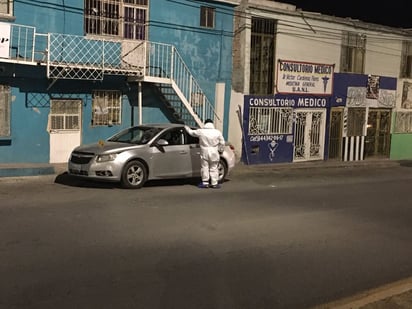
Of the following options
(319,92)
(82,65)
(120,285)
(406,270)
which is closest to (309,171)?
(319,92)

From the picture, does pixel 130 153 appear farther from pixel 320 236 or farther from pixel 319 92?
pixel 319 92

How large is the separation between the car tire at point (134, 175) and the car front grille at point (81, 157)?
0.81m

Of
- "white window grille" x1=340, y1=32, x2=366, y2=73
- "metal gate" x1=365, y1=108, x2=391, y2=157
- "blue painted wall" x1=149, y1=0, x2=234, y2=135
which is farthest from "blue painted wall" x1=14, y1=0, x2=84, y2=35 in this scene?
"metal gate" x1=365, y1=108, x2=391, y2=157

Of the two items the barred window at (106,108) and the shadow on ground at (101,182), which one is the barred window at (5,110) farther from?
the barred window at (106,108)

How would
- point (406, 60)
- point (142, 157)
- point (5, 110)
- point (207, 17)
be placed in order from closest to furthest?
point (142, 157) < point (5, 110) < point (207, 17) < point (406, 60)

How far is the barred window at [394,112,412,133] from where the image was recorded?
25859mm

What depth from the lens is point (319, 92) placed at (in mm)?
21906

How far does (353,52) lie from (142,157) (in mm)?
13914

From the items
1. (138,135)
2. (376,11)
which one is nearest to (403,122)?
(376,11)

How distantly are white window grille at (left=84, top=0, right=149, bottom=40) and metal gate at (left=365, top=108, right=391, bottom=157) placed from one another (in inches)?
487

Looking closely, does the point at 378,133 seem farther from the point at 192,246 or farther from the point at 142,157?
the point at 192,246

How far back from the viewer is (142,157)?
12289 millimetres

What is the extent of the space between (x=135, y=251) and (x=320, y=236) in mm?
2899

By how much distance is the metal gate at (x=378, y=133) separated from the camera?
2459 cm
